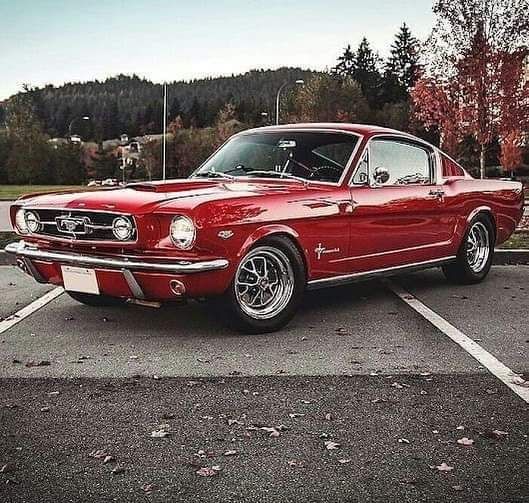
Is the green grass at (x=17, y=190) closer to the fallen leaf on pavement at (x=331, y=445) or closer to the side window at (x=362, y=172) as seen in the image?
the side window at (x=362, y=172)

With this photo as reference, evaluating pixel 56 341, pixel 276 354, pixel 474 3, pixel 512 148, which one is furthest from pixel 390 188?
pixel 512 148

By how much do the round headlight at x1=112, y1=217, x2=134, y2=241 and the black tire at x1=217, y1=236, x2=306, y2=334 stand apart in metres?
0.76

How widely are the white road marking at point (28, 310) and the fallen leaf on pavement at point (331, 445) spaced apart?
308cm

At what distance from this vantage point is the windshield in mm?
6527

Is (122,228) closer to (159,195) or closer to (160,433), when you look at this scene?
(159,195)

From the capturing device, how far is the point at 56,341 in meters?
5.52

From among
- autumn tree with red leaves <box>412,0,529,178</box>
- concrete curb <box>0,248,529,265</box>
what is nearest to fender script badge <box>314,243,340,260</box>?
concrete curb <box>0,248,529,265</box>

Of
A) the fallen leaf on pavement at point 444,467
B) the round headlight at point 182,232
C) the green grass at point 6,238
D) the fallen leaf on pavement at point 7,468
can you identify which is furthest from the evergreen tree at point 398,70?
the fallen leaf on pavement at point 7,468

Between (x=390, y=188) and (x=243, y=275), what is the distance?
1760mm

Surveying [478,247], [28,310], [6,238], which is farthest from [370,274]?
[6,238]

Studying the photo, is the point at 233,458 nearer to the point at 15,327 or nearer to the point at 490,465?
the point at 490,465

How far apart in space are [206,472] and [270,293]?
2744 mm

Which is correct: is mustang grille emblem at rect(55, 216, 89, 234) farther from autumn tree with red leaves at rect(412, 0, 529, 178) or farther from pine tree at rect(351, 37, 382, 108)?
pine tree at rect(351, 37, 382, 108)

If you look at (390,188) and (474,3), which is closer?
(390,188)
